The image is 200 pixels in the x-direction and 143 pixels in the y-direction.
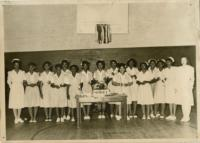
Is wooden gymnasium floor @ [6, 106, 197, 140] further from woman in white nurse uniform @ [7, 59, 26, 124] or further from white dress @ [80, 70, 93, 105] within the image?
white dress @ [80, 70, 93, 105]

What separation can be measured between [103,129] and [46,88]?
37cm

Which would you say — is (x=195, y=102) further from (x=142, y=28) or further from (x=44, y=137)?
(x=44, y=137)

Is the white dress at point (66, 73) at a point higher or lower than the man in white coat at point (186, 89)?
higher

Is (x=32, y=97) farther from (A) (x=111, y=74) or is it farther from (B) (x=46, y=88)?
(A) (x=111, y=74)

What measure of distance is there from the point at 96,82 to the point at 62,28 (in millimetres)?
334

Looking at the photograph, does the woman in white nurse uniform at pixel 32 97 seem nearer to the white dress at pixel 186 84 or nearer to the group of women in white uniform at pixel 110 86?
the group of women in white uniform at pixel 110 86

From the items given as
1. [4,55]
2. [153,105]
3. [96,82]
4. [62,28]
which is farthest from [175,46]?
[4,55]

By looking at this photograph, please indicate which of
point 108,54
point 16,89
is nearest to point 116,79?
point 108,54

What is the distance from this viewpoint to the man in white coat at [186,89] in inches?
79.7

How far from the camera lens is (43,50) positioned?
2035mm

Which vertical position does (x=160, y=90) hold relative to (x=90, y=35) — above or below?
below

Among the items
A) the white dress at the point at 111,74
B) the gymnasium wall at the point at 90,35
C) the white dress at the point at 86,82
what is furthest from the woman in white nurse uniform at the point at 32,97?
the white dress at the point at 111,74

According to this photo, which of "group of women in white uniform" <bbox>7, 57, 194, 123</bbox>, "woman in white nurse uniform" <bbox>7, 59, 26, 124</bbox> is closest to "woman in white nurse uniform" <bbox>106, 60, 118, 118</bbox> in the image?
"group of women in white uniform" <bbox>7, 57, 194, 123</bbox>

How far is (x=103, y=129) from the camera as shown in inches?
79.5
